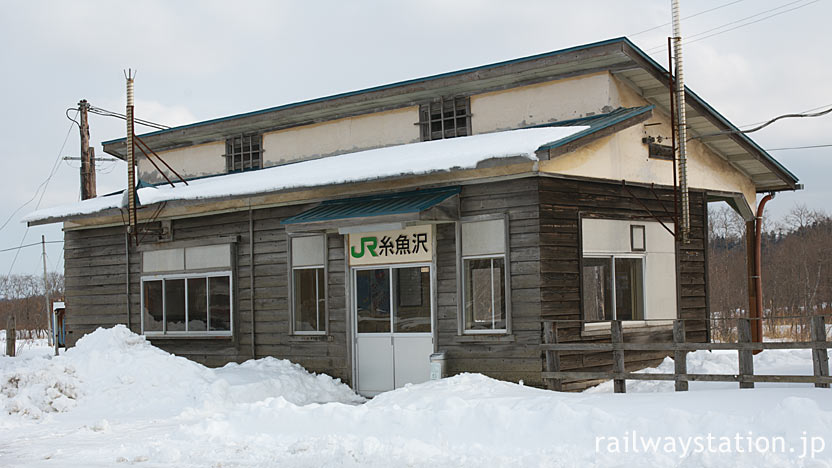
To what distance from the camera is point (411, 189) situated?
14938 mm

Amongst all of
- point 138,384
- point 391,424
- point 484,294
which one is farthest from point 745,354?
point 138,384

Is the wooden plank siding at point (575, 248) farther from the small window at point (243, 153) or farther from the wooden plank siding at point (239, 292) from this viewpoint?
the small window at point (243, 153)

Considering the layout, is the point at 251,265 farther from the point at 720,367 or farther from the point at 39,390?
the point at 720,367

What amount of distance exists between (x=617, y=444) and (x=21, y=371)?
10400 mm

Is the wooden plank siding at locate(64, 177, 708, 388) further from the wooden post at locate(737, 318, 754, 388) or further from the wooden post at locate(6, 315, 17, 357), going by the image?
the wooden post at locate(6, 315, 17, 357)

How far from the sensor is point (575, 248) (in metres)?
14.1

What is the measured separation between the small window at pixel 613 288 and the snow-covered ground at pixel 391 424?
1.31 meters

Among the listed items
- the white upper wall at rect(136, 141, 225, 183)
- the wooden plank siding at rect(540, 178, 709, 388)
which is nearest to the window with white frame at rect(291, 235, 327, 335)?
the white upper wall at rect(136, 141, 225, 183)

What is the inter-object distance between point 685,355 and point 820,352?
1.70 metres

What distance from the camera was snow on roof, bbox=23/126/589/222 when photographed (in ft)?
43.7

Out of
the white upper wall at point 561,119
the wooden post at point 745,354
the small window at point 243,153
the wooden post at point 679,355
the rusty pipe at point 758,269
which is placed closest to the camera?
the wooden post at point 745,354

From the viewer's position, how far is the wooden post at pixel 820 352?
34.9 feet

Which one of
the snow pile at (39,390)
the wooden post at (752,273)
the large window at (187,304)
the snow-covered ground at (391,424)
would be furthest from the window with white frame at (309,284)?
the wooden post at (752,273)

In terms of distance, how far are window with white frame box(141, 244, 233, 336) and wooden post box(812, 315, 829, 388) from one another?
36.6ft
